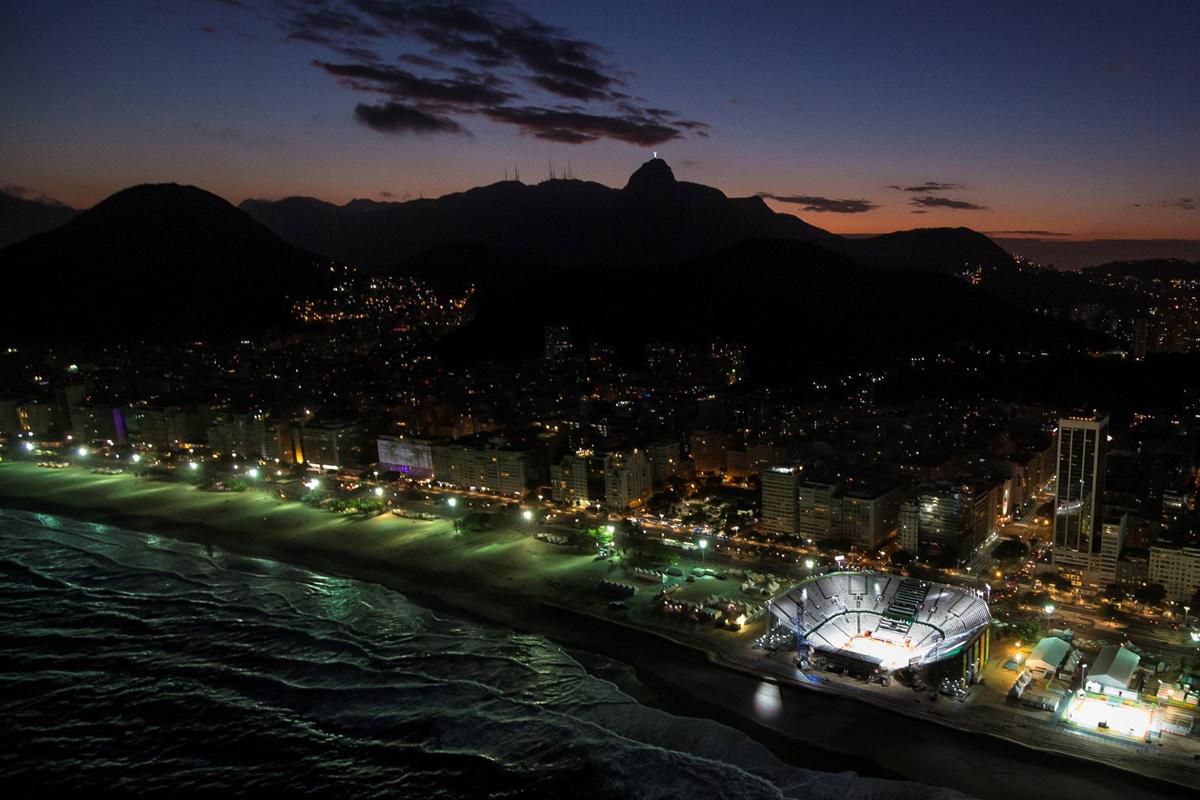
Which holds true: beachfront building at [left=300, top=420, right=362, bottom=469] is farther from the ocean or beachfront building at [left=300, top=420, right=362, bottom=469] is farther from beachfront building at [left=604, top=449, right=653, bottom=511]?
the ocean

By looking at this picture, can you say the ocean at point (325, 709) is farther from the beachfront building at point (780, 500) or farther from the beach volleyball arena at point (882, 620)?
the beachfront building at point (780, 500)

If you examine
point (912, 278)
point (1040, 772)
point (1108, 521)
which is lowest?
point (1040, 772)

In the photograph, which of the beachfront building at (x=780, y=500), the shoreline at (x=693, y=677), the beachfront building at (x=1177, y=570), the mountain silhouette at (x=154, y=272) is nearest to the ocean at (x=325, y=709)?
the shoreline at (x=693, y=677)

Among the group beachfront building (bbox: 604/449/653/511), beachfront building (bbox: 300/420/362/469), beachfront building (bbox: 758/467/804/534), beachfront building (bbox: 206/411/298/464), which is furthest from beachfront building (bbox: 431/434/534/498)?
beachfront building (bbox: 758/467/804/534)

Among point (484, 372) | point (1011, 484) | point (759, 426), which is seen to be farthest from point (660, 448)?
point (484, 372)

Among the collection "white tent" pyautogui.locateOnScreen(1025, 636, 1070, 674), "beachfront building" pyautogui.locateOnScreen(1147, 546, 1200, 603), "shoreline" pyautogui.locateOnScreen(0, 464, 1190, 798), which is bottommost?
"shoreline" pyautogui.locateOnScreen(0, 464, 1190, 798)

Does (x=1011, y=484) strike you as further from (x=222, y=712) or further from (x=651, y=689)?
(x=222, y=712)
